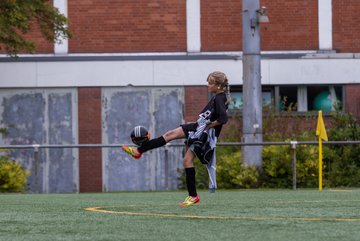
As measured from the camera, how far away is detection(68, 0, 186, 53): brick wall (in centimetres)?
3081

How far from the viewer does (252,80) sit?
82.2 ft

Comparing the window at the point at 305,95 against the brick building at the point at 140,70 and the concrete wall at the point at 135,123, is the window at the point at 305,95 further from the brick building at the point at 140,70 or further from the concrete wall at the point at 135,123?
the concrete wall at the point at 135,123

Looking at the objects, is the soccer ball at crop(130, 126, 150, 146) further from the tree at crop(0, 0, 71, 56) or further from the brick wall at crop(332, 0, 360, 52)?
the brick wall at crop(332, 0, 360, 52)

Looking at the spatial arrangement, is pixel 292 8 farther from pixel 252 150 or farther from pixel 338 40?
pixel 252 150

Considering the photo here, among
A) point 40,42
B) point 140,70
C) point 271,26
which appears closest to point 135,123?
point 140,70

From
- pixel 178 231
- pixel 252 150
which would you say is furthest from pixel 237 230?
pixel 252 150

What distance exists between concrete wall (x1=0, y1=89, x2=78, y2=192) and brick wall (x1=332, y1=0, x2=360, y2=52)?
7.26 meters

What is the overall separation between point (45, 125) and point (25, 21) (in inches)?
282

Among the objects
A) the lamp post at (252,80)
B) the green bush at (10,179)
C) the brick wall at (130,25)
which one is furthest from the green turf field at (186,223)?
the brick wall at (130,25)

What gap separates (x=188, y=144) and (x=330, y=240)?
517 cm

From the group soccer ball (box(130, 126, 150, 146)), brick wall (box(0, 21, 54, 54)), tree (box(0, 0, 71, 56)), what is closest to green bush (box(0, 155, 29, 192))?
tree (box(0, 0, 71, 56))

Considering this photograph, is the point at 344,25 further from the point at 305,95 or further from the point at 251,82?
the point at 251,82

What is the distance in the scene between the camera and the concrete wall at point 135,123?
30688 mm

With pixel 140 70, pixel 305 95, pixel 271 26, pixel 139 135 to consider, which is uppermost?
pixel 271 26
